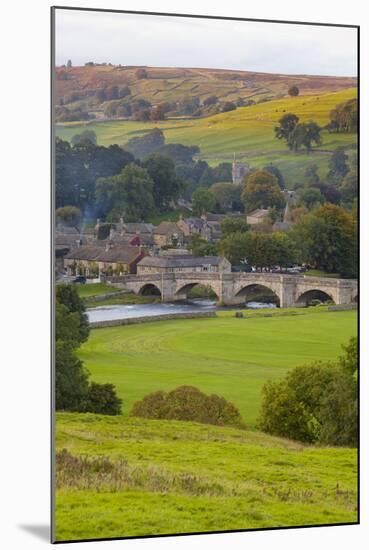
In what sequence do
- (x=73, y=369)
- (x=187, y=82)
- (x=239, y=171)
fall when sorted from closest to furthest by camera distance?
1. (x=73, y=369)
2. (x=187, y=82)
3. (x=239, y=171)

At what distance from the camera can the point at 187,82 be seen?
42.9 feet

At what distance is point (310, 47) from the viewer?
13.4m

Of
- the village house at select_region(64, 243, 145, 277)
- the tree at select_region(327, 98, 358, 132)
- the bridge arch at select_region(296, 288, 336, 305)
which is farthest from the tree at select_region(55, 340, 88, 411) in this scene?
the tree at select_region(327, 98, 358, 132)

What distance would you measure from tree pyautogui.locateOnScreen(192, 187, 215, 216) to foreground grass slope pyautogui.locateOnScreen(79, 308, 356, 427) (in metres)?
1.09

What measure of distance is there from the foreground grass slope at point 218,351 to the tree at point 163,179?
1.21 metres

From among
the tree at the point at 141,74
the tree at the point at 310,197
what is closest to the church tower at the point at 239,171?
the tree at the point at 310,197

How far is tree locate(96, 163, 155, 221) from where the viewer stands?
42.0ft

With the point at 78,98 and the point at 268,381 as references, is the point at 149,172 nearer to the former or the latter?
the point at 78,98

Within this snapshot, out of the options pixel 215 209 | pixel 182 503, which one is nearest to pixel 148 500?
pixel 182 503

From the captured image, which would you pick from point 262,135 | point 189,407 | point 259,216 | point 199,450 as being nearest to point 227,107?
point 262,135

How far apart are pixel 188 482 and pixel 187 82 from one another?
3.87m

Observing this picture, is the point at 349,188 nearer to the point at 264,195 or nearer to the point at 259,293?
the point at 264,195

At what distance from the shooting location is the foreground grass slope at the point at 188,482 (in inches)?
479

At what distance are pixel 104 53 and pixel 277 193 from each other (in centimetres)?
228
